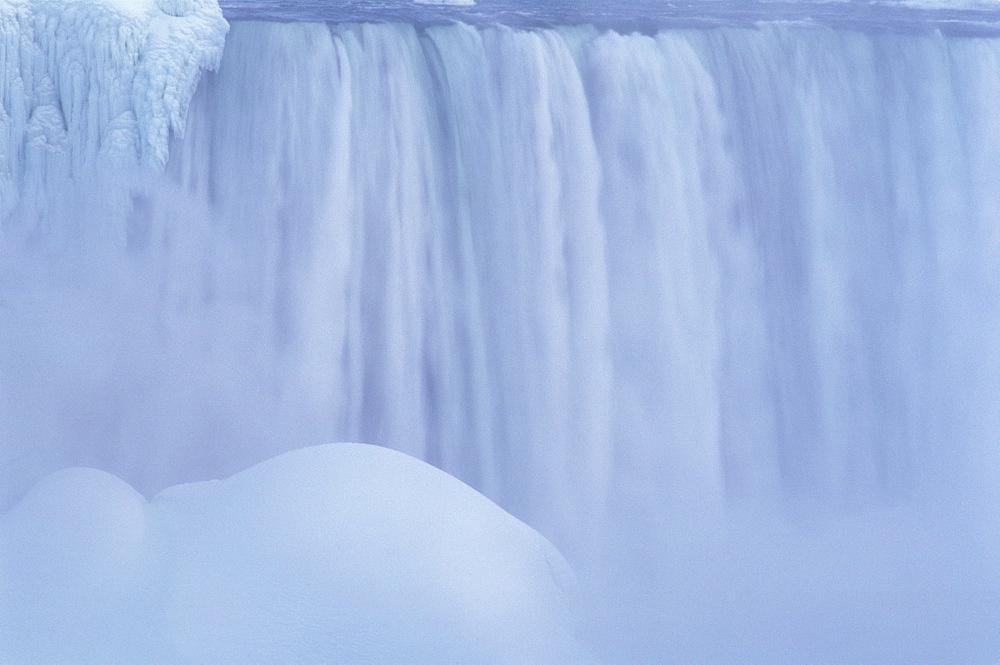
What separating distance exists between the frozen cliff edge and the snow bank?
0.80 metres

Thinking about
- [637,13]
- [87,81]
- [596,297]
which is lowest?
[596,297]

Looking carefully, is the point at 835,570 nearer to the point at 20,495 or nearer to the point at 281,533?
the point at 281,533

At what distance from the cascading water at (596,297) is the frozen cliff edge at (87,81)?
0.03 metres

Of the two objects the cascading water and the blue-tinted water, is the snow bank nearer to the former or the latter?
the cascading water

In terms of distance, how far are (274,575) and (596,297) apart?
1087 mm

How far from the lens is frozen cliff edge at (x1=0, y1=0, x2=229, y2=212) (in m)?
2.33

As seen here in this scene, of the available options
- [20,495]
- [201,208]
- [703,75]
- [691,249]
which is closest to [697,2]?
[703,75]

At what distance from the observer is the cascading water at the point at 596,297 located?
92.7 inches

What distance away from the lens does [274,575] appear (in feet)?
7.34

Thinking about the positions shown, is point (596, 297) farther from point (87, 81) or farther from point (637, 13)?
point (87, 81)

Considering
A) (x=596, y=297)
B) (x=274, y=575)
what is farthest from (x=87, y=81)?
(x=596, y=297)

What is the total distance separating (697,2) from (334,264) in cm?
126

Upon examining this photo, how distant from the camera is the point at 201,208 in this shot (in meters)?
2.40

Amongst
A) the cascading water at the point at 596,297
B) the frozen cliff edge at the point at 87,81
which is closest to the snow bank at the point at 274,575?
the cascading water at the point at 596,297
